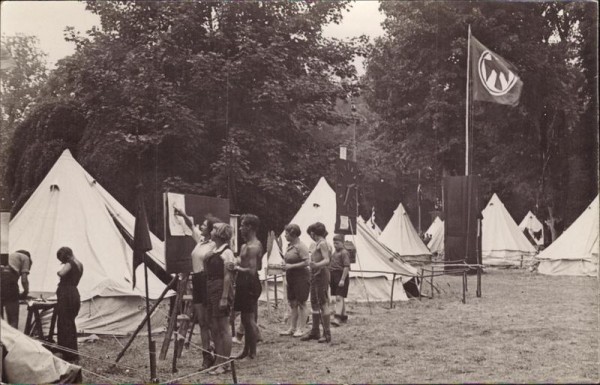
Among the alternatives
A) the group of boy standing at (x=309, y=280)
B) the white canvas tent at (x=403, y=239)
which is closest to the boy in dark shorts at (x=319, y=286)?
the group of boy standing at (x=309, y=280)

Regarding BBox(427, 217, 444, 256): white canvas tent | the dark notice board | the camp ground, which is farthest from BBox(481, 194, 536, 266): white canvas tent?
the dark notice board

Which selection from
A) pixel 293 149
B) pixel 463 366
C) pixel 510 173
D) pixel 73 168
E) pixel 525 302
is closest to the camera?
pixel 463 366

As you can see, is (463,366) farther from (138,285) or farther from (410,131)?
(410,131)

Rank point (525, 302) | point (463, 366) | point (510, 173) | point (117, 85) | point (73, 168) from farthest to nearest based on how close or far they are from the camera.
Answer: point (510, 173)
point (525, 302)
point (73, 168)
point (117, 85)
point (463, 366)

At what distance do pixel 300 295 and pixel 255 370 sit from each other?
94.2 inches

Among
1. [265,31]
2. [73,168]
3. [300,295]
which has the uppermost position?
[265,31]

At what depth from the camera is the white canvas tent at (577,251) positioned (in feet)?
71.1

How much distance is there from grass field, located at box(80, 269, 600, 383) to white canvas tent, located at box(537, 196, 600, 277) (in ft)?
24.0

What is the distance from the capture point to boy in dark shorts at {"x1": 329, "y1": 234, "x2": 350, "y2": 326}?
12312mm

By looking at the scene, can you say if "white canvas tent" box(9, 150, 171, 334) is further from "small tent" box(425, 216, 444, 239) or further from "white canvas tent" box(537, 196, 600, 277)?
"small tent" box(425, 216, 444, 239)

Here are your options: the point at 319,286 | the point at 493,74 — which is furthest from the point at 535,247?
the point at 319,286

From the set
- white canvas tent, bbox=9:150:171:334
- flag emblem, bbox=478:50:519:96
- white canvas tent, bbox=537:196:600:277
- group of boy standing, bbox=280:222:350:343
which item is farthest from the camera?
white canvas tent, bbox=537:196:600:277

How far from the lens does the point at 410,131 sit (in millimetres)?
15758

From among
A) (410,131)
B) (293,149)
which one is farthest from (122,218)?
(410,131)
